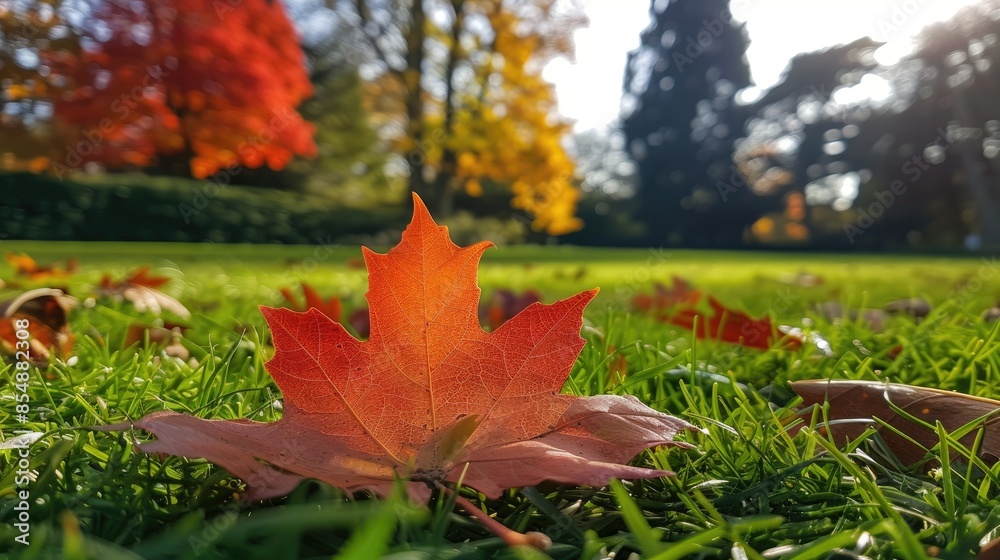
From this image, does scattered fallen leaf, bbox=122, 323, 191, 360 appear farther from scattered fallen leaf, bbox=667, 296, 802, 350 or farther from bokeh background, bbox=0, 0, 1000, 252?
→ bokeh background, bbox=0, 0, 1000, 252

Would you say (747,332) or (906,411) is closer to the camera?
(906,411)

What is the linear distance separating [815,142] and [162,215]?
19508 mm

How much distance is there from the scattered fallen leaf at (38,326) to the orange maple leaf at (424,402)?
1.85 feet

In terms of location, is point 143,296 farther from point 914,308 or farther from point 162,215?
point 162,215

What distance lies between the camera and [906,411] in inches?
24.4

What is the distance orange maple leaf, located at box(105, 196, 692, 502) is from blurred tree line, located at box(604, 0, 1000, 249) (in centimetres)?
2003

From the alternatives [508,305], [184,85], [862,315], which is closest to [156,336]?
[508,305]

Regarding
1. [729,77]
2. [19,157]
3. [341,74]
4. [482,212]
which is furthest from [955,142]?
[19,157]

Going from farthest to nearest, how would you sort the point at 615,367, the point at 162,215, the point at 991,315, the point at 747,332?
the point at 162,215
the point at 991,315
the point at 747,332
the point at 615,367

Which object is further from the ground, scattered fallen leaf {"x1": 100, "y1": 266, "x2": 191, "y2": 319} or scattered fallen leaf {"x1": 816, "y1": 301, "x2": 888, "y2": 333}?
scattered fallen leaf {"x1": 100, "y1": 266, "x2": 191, "y2": 319}

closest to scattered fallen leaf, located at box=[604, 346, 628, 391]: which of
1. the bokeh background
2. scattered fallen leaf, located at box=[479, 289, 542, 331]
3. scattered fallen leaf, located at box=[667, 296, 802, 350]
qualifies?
scattered fallen leaf, located at box=[667, 296, 802, 350]

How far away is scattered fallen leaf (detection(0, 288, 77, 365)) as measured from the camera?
2.83 ft

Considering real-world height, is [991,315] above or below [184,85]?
below

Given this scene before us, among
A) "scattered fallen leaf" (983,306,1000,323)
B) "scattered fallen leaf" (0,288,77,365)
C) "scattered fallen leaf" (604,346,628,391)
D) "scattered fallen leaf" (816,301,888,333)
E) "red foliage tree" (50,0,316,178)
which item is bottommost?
"scattered fallen leaf" (816,301,888,333)
